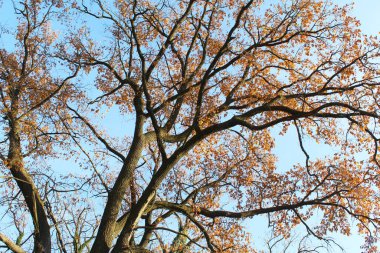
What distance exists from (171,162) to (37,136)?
4.85 m

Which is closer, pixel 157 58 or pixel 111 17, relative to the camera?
pixel 157 58

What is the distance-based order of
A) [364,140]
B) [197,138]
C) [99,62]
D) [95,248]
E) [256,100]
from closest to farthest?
[95,248]
[197,138]
[256,100]
[364,140]
[99,62]

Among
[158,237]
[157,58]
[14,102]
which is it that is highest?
[157,58]

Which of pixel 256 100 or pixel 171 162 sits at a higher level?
pixel 256 100

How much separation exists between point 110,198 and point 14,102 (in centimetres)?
473

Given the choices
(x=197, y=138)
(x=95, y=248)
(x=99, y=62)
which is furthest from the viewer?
(x=99, y=62)

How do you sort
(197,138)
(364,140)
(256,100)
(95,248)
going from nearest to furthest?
(95,248)
(197,138)
(256,100)
(364,140)

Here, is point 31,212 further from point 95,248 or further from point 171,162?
point 171,162

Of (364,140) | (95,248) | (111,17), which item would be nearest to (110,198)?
(95,248)

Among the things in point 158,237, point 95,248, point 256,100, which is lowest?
point 95,248

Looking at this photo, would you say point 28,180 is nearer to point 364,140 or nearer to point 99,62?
point 99,62

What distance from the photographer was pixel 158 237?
12266 mm

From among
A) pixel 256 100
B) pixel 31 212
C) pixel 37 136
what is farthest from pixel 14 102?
pixel 256 100

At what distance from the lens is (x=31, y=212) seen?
35.8 feet
